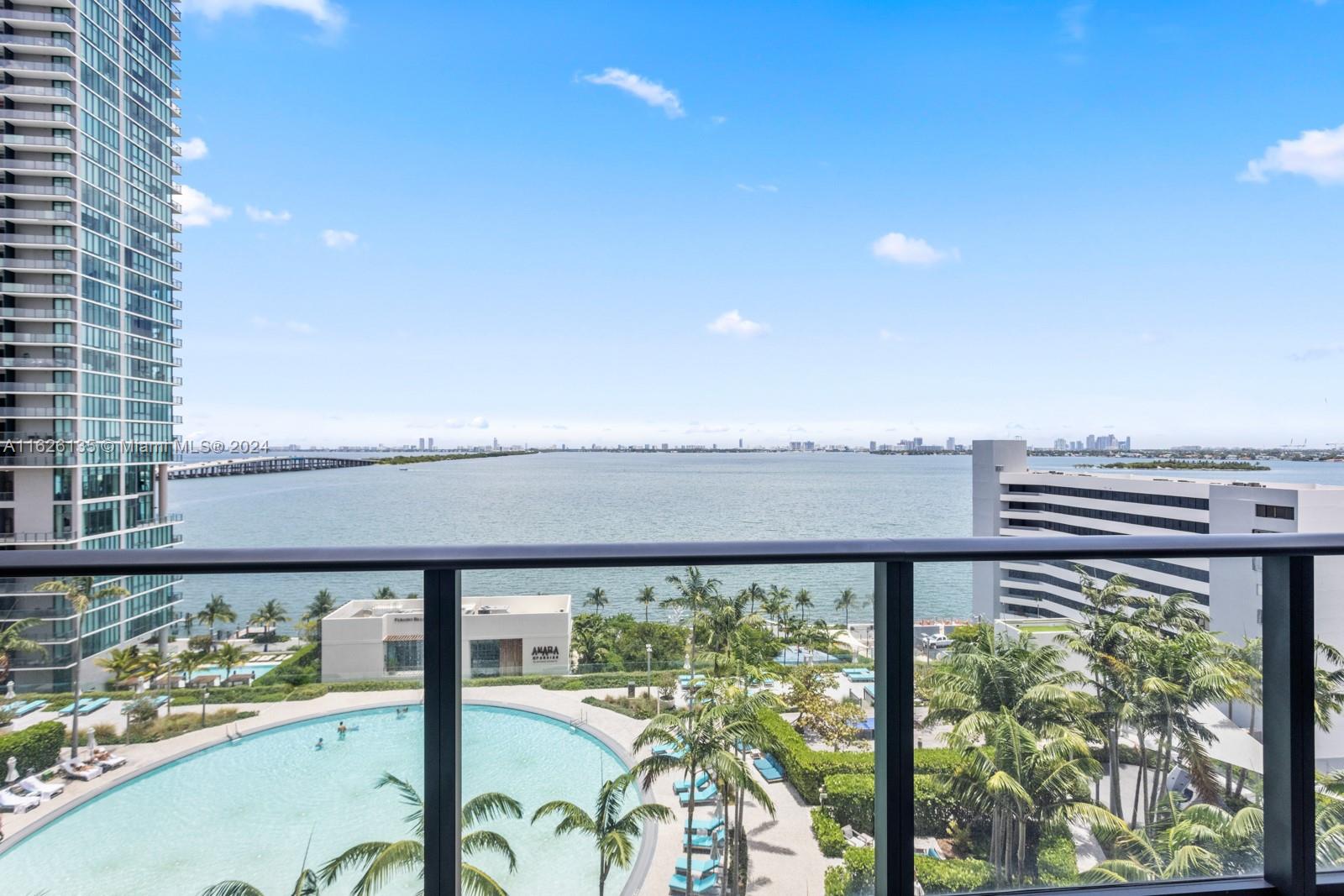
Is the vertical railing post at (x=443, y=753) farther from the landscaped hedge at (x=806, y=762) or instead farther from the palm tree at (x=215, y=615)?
the landscaped hedge at (x=806, y=762)

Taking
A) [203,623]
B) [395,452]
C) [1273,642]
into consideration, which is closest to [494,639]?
[203,623]

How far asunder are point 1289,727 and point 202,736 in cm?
213

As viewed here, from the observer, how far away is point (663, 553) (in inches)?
45.0

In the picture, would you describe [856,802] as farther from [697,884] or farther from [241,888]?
[241,888]

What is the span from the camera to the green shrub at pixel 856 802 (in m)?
1.23

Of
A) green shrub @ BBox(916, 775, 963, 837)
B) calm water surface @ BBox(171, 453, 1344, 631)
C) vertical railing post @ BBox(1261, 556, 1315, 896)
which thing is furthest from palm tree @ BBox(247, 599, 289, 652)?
calm water surface @ BBox(171, 453, 1344, 631)

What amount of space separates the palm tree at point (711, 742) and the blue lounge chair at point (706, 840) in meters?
0.01

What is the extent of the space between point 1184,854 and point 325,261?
2413 centimetres

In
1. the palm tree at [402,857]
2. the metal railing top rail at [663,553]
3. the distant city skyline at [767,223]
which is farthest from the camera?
the distant city skyline at [767,223]

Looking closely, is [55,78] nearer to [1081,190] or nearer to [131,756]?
[131,756]

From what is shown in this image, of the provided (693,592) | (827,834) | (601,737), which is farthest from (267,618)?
(827,834)

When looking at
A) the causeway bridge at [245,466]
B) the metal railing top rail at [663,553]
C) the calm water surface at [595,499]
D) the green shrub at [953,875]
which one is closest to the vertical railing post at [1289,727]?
the metal railing top rail at [663,553]

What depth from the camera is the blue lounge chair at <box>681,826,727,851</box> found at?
1228 millimetres

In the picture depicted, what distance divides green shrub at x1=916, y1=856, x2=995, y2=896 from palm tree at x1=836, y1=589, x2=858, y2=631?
20.1 inches
